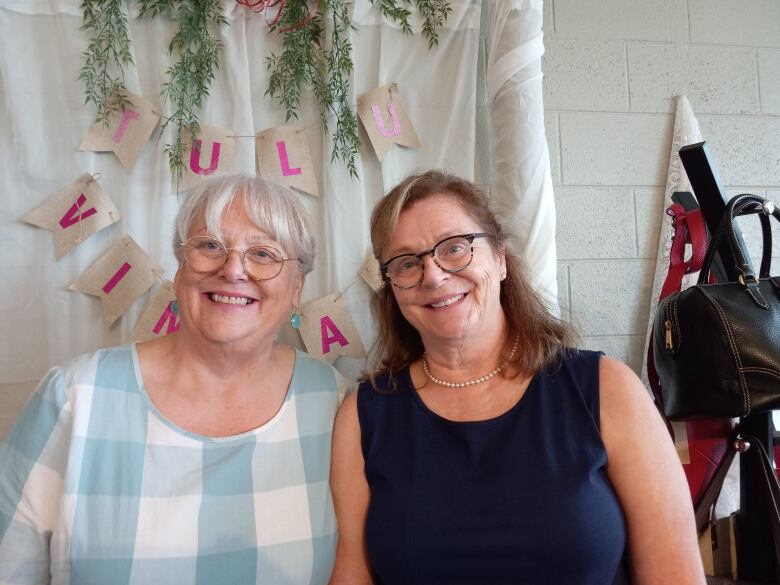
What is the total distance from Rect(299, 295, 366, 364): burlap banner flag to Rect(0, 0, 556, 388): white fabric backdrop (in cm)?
4

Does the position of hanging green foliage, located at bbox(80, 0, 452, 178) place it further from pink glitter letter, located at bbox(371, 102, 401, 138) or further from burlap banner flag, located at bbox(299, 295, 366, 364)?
burlap banner flag, located at bbox(299, 295, 366, 364)

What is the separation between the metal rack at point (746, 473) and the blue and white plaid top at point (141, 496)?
2.58 feet

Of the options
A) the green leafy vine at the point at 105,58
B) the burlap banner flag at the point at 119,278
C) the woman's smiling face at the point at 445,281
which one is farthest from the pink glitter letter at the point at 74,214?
the woman's smiling face at the point at 445,281

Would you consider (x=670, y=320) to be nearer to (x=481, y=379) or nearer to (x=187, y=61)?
(x=481, y=379)

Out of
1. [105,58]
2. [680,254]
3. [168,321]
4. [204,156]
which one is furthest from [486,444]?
[105,58]

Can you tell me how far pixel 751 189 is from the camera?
179 centimetres

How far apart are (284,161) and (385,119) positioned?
0.30m

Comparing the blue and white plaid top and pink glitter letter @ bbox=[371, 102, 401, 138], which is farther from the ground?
pink glitter letter @ bbox=[371, 102, 401, 138]

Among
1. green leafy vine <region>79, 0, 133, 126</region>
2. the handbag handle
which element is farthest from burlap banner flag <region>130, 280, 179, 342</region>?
the handbag handle

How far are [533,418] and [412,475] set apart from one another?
244mm

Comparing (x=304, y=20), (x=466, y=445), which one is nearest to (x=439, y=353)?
(x=466, y=445)

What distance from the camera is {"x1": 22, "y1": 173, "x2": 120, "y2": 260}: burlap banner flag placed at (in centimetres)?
148

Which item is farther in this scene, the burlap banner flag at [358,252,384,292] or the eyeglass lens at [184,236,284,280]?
the burlap banner flag at [358,252,384,292]

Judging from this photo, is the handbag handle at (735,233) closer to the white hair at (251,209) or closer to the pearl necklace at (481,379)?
the pearl necklace at (481,379)
